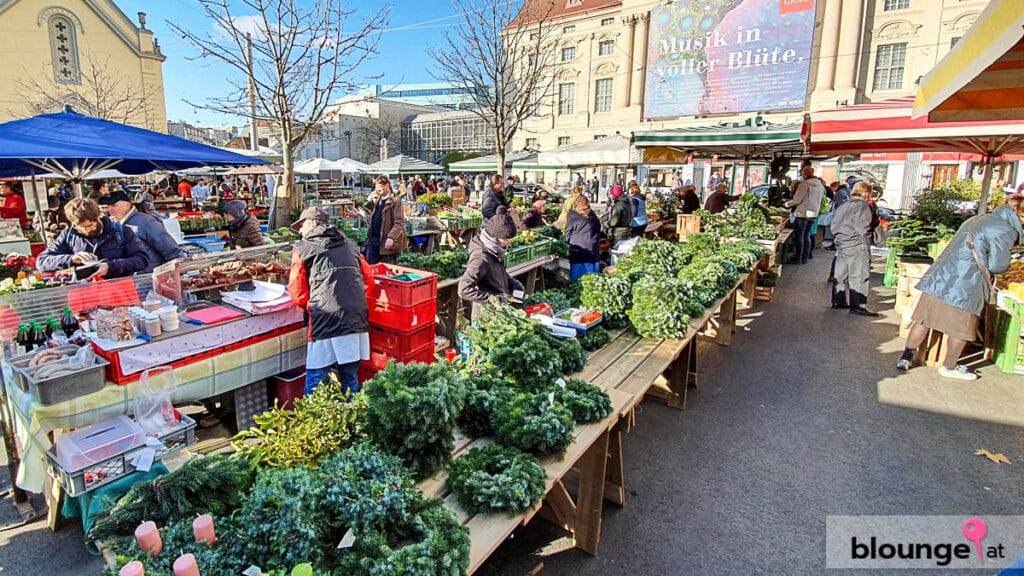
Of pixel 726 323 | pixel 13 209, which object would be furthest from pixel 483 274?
pixel 13 209

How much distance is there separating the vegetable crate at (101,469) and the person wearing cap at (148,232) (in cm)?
239

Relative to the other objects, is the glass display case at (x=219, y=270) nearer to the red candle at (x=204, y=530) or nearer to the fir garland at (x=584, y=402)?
the red candle at (x=204, y=530)

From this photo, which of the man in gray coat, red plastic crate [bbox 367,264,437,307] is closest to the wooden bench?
red plastic crate [bbox 367,264,437,307]

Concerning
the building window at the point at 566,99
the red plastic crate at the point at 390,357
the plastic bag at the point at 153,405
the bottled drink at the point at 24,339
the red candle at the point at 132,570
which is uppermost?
the building window at the point at 566,99

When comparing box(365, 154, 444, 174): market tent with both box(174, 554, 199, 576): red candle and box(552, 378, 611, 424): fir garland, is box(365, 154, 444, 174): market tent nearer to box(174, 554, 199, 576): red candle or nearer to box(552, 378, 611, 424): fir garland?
box(552, 378, 611, 424): fir garland

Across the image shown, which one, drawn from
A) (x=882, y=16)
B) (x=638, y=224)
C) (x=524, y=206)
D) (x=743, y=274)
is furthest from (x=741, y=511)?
(x=882, y=16)

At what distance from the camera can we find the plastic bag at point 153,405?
314 cm

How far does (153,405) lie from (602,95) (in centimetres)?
4207

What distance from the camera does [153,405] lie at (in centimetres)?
321

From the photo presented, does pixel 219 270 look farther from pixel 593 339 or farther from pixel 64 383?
pixel 593 339

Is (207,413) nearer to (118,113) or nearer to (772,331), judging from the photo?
(772,331)

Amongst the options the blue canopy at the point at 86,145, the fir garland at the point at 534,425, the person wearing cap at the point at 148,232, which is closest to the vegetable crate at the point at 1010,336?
the fir garland at the point at 534,425

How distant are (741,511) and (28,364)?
4.51 metres

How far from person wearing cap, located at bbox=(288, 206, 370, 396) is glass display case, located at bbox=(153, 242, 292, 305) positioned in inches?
37.4
